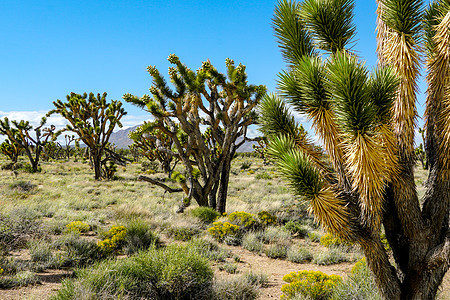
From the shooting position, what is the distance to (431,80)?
12.7 ft

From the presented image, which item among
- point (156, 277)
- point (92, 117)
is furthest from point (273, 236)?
point (92, 117)

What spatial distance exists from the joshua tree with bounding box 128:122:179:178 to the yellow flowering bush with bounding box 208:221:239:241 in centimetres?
371

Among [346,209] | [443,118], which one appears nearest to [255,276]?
[346,209]

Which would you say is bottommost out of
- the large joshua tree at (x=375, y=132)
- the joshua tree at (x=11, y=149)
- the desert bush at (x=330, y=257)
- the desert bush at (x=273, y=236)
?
the desert bush at (x=330, y=257)

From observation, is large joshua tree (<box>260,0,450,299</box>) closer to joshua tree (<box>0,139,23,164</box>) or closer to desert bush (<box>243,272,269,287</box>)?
desert bush (<box>243,272,269,287</box>)

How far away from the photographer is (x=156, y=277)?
17.0 ft

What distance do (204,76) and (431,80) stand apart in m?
8.11

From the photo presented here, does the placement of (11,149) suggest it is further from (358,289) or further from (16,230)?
(358,289)

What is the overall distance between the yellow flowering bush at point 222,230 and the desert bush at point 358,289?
4.44 meters

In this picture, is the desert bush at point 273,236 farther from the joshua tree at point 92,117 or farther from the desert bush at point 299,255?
the joshua tree at point 92,117

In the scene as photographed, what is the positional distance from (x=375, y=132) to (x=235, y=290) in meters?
3.66

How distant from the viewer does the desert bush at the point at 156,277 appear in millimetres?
4746

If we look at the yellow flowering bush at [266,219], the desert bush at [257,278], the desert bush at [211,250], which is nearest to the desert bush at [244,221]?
the yellow flowering bush at [266,219]

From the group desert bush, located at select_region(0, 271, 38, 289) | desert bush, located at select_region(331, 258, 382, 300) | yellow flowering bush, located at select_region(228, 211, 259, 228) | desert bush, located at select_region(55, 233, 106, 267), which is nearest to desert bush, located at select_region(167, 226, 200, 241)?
yellow flowering bush, located at select_region(228, 211, 259, 228)
